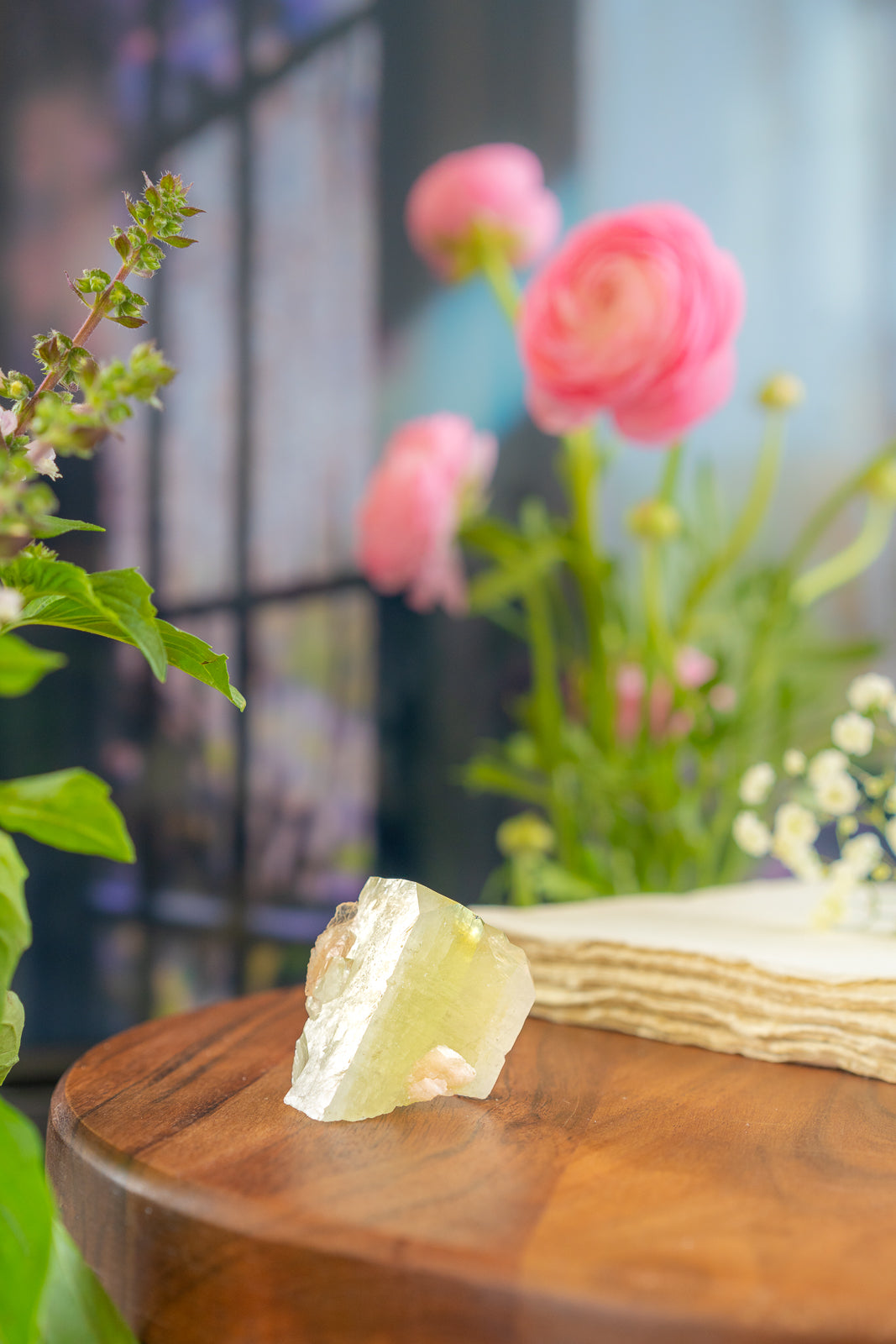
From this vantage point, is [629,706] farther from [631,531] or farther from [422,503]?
[422,503]

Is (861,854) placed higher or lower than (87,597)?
lower

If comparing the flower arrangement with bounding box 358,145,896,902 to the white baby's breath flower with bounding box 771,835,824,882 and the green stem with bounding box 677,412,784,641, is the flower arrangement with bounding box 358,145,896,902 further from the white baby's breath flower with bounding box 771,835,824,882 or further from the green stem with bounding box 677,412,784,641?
Result: the white baby's breath flower with bounding box 771,835,824,882

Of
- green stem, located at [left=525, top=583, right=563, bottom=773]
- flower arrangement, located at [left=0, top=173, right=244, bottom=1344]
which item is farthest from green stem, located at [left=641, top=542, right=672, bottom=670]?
flower arrangement, located at [left=0, top=173, right=244, bottom=1344]

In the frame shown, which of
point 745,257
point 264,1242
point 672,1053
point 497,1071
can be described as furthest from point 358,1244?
point 745,257

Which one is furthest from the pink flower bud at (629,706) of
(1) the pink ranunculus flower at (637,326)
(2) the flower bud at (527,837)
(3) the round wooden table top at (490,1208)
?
(3) the round wooden table top at (490,1208)

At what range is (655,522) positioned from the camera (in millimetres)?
932

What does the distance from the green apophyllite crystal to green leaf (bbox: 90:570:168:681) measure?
0.44ft

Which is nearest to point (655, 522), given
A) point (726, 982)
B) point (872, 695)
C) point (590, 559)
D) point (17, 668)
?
point (590, 559)

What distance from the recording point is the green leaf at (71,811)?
27 centimetres

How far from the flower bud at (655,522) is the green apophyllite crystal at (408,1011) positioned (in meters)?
0.60

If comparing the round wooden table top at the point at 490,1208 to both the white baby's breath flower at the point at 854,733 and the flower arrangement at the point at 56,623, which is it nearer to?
the flower arrangement at the point at 56,623

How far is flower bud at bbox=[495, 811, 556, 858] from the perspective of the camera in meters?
1.07

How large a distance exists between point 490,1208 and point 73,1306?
0.11 m

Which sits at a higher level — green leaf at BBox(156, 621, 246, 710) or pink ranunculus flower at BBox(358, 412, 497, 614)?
pink ranunculus flower at BBox(358, 412, 497, 614)
